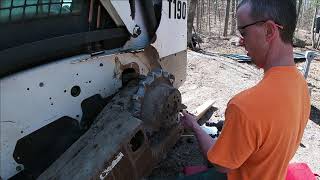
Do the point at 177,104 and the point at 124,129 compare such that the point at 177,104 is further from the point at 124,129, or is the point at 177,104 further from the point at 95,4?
the point at 95,4

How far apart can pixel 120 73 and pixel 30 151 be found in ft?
3.05

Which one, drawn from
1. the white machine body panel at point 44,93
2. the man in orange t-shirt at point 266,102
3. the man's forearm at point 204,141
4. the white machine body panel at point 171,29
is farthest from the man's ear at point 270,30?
the white machine body panel at point 171,29

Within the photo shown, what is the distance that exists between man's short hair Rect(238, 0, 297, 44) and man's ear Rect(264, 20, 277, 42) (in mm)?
26

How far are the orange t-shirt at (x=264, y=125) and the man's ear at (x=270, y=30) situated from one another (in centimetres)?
15

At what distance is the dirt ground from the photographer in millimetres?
4547

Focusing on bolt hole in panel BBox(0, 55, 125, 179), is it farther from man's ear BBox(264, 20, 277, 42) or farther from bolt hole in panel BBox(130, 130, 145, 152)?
man's ear BBox(264, 20, 277, 42)

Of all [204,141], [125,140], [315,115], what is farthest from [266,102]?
[315,115]

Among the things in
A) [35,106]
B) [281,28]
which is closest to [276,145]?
[281,28]

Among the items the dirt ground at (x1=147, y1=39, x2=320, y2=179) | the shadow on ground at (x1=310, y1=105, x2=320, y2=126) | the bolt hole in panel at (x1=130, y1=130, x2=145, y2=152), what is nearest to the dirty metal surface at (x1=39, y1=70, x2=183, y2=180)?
the bolt hole in panel at (x1=130, y1=130, x2=145, y2=152)

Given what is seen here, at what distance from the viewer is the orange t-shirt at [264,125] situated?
6.54ft

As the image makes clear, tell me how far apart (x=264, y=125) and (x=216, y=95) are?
516cm

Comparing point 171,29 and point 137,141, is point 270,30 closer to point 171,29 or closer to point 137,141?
point 137,141

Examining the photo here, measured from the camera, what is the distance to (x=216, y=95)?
7141 millimetres

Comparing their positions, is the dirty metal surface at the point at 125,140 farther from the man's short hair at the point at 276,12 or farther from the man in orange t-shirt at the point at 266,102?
the man's short hair at the point at 276,12
